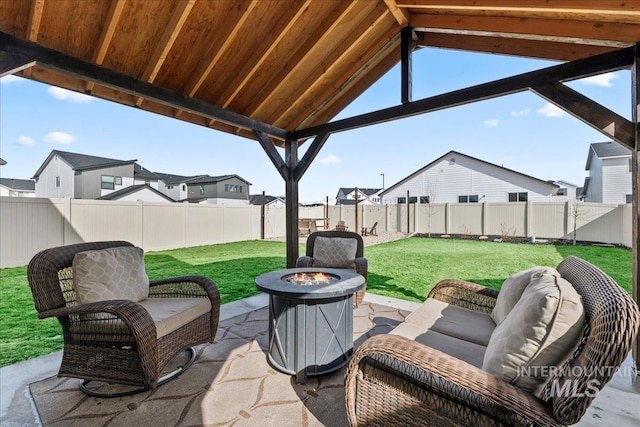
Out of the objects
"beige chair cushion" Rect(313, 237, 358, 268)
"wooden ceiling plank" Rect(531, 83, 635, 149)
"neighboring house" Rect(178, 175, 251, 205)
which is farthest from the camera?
"neighboring house" Rect(178, 175, 251, 205)

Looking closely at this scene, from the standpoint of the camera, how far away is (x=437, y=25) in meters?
3.12

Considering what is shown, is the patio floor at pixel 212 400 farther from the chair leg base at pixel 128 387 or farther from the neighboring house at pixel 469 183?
the neighboring house at pixel 469 183

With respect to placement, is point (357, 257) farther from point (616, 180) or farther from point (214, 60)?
point (616, 180)

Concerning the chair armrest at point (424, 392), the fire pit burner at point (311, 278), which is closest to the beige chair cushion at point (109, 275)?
the fire pit burner at point (311, 278)

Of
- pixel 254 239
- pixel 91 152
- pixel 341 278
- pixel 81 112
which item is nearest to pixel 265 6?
pixel 341 278

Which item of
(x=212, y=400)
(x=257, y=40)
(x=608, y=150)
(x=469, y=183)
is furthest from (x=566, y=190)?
(x=212, y=400)

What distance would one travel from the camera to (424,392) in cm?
133

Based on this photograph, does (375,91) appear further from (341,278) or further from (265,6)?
(341,278)

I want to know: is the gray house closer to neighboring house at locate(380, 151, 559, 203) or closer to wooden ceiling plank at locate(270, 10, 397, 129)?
neighboring house at locate(380, 151, 559, 203)

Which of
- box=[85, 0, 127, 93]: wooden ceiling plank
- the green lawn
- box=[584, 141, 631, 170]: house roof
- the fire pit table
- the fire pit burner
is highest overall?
box=[584, 141, 631, 170]: house roof

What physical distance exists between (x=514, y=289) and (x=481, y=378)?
95cm

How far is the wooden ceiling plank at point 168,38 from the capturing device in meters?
2.31

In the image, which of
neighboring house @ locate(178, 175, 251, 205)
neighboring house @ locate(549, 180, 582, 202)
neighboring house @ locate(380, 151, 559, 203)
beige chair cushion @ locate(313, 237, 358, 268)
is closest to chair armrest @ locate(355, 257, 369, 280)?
beige chair cushion @ locate(313, 237, 358, 268)

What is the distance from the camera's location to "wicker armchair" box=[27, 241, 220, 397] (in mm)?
1970
